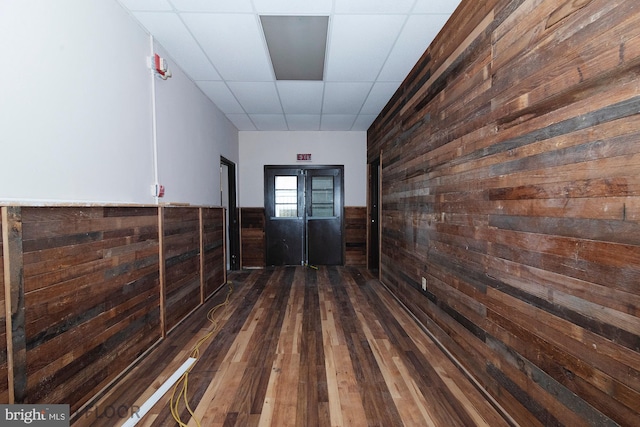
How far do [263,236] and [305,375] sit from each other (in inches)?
149

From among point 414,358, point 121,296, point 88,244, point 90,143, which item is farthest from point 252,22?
point 414,358

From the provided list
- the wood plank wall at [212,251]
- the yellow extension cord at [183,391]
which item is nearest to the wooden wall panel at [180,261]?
the wood plank wall at [212,251]

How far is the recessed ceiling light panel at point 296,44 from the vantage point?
2.24 meters

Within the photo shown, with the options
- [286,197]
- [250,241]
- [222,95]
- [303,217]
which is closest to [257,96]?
[222,95]

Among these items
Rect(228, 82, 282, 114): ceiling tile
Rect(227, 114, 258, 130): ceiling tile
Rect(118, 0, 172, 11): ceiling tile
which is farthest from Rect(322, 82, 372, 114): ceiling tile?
Rect(118, 0, 172, 11): ceiling tile

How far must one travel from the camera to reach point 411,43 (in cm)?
250

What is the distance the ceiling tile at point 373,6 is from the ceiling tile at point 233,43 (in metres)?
0.72

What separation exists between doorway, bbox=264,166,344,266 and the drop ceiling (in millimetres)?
1588

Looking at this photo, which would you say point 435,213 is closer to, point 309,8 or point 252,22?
point 309,8

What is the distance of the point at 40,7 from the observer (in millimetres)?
1397

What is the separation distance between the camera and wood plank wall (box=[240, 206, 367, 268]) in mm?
5449

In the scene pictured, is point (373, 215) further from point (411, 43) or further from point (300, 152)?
point (411, 43)

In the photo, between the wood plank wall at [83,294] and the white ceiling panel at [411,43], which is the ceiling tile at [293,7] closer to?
the white ceiling panel at [411,43]

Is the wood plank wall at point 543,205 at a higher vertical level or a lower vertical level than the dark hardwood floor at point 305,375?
higher
